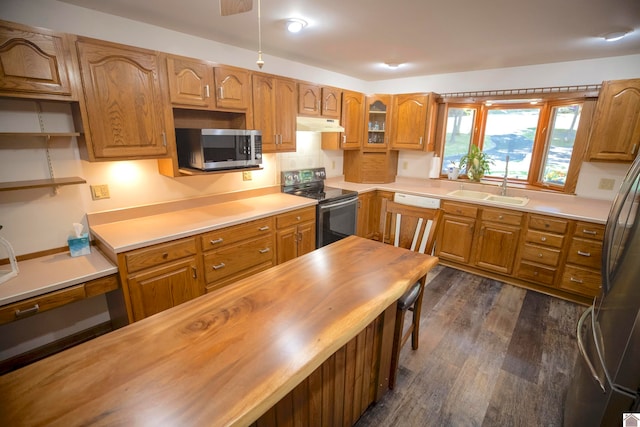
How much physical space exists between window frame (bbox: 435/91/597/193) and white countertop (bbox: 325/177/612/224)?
0.49 ft

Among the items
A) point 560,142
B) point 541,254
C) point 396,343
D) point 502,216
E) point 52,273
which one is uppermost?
point 560,142

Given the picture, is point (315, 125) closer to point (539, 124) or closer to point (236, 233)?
point (236, 233)

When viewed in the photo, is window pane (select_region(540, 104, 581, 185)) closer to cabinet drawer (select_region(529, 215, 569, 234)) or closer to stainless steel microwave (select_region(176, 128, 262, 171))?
cabinet drawer (select_region(529, 215, 569, 234))

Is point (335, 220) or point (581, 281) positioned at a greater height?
point (335, 220)

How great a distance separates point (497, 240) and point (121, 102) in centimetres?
362

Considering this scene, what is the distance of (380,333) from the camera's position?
1510 mm

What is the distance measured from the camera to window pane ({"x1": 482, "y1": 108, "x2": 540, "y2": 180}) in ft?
11.2

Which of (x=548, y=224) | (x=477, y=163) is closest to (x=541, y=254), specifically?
(x=548, y=224)

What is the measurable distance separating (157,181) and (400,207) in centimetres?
200

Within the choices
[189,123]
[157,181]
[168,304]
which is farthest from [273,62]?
[168,304]

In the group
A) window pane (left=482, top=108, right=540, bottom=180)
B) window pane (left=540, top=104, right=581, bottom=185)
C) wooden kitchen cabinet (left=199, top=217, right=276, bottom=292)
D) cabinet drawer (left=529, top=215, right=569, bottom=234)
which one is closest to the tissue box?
wooden kitchen cabinet (left=199, top=217, right=276, bottom=292)

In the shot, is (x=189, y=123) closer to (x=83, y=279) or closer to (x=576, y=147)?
(x=83, y=279)

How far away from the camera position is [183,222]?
88.9 inches

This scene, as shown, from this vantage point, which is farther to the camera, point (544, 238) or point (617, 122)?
point (544, 238)
